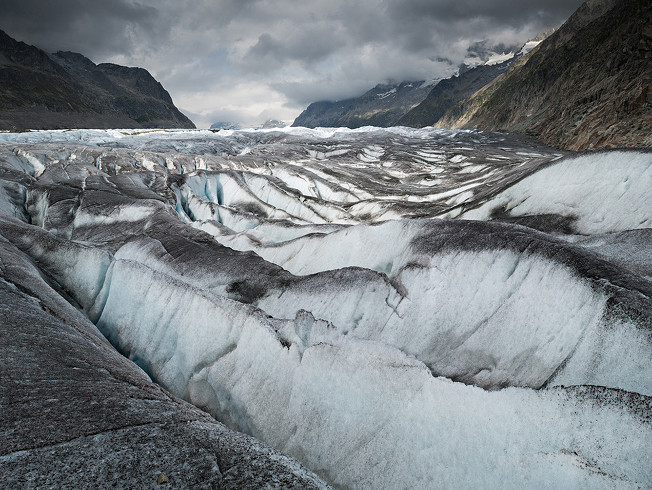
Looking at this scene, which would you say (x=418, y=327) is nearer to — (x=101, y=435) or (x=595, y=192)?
(x=101, y=435)

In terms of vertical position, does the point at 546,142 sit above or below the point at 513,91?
below

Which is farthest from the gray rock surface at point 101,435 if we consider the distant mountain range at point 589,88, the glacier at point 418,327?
the distant mountain range at point 589,88

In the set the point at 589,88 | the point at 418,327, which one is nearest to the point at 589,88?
the point at 589,88

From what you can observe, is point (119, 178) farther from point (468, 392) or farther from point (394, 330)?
point (468, 392)

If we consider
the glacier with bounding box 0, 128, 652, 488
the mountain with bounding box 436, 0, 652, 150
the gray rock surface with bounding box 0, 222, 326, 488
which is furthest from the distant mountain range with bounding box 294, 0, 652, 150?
the gray rock surface with bounding box 0, 222, 326, 488

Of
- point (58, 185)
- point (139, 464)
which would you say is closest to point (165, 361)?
point (139, 464)

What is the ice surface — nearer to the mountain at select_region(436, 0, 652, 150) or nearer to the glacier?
the glacier
